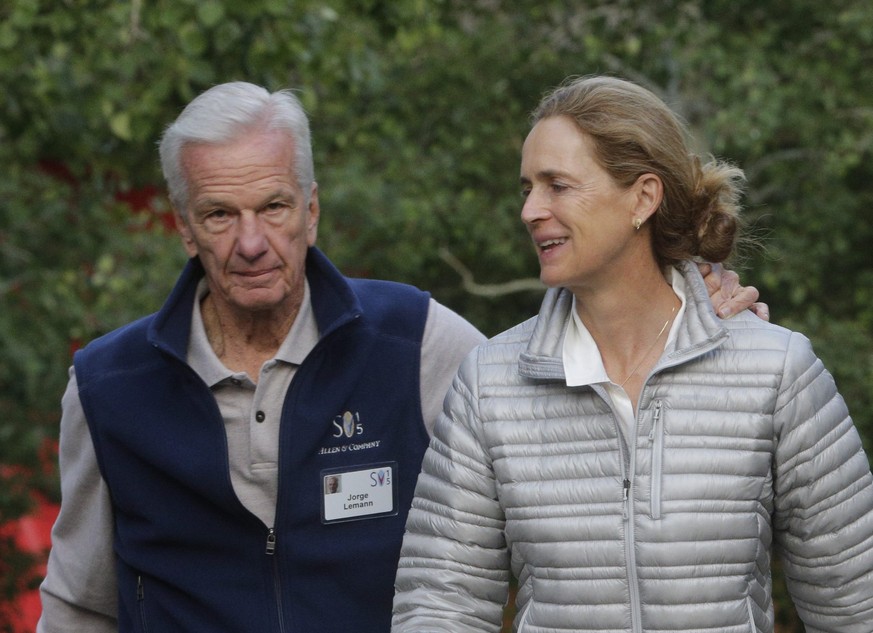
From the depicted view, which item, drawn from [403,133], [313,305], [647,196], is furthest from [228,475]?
[403,133]

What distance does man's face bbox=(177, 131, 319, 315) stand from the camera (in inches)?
137

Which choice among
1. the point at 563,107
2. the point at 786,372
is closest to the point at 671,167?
the point at 563,107

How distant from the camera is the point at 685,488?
295cm

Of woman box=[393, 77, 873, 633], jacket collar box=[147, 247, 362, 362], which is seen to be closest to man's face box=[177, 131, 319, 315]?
jacket collar box=[147, 247, 362, 362]

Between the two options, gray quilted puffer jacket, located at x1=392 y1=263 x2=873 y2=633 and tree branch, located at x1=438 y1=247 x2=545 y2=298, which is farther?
tree branch, located at x1=438 y1=247 x2=545 y2=298

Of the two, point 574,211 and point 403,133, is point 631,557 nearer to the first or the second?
point 574,211

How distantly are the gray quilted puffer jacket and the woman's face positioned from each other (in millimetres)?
155

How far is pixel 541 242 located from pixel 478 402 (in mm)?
336

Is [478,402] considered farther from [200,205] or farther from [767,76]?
[767,76]

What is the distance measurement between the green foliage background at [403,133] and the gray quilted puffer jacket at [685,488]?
11.3ft

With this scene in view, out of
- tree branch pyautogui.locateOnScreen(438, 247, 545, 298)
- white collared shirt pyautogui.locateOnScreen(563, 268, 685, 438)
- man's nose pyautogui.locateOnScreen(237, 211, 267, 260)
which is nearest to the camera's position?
white collared shirt pyautogui.locateOnScreen(563, 268, 685, 438)

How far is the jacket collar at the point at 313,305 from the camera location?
362 centimetres

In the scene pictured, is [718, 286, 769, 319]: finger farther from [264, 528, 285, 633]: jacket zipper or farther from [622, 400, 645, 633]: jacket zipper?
[264, 528, 285, 633]: jacket zipper

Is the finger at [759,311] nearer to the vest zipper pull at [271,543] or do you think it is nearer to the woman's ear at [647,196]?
the woman's ear at [647,196]
